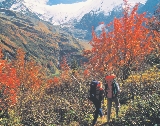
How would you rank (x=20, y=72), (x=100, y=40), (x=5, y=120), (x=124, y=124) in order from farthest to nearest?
(x=20, y=72) → (x=100, y=40) → (x=5, y=120) → (x=124, y=124)

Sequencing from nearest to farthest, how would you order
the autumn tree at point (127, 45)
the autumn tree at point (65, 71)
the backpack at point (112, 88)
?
the backpack at point (112, 88), the autumn tree at point (127, 45), the autumn tree at point (65, 71)

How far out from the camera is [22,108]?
18625 mm

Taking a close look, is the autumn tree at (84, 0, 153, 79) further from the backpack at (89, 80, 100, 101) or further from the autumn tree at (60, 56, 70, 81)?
the backpack at (89, 80, 100, 101)

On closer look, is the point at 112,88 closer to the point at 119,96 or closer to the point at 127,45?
the point at 119,96

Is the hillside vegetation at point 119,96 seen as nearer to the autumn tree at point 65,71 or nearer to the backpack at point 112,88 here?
the backpack at point 112,88

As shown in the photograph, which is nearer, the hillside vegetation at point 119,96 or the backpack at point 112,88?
the hillside vegetation at point 119,96

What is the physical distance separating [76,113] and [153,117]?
7093 millimetres

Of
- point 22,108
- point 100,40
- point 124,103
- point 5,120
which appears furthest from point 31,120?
point 100,40

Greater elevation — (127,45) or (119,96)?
(127,45)

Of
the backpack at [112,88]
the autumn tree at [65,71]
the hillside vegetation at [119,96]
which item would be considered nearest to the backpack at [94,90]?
the backpack at [112,88]

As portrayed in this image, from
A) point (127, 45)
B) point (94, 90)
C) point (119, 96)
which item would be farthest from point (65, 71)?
point (94, 90)

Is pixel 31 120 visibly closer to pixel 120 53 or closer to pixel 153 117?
pixel 153 117

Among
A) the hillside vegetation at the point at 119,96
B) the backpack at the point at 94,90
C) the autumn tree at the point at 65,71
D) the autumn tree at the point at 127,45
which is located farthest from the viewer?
the autumn tree at the point at 65,71

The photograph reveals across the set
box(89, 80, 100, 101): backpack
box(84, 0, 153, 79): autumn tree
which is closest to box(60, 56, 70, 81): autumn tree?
box(84, 0, 153, 79): autumn tree
